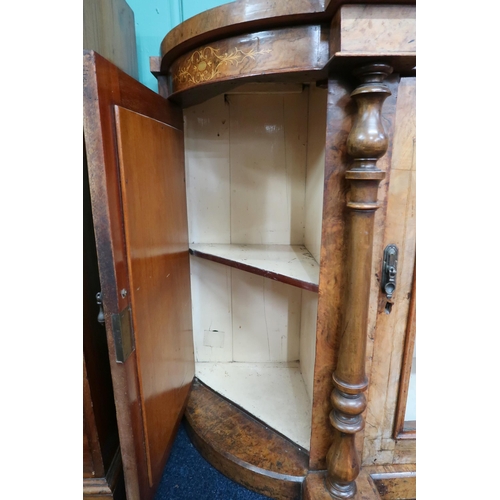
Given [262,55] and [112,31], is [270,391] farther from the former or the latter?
[112,31]

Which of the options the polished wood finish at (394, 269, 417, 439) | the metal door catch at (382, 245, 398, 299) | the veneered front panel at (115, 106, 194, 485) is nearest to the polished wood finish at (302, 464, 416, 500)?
the polished wood finish at (394, 269, 417, 439)

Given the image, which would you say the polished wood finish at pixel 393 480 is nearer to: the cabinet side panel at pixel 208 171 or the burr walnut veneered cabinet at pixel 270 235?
the burr walnut veneered cabinet at pixel 270 235

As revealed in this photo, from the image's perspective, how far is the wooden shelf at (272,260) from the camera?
0.94m

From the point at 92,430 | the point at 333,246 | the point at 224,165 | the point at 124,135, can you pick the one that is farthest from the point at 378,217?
the point at 92,430

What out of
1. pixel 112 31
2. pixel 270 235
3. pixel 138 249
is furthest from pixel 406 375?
pixel 112 31

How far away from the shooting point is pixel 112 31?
99cm

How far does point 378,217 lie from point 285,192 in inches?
23.2

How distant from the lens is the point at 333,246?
790 mm

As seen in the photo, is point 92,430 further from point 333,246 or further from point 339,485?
point 333,246

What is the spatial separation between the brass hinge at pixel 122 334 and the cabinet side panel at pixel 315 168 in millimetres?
621

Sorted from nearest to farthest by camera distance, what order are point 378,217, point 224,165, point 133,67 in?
point 378,217
point 133,67
point 224,165

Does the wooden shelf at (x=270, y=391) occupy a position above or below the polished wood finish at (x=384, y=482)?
above

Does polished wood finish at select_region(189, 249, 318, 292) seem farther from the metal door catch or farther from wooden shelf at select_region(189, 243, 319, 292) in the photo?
the metal door catch

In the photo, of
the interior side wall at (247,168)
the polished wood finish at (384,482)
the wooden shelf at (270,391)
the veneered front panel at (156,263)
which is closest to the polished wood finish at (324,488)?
the polished wood finish at (384,482)
